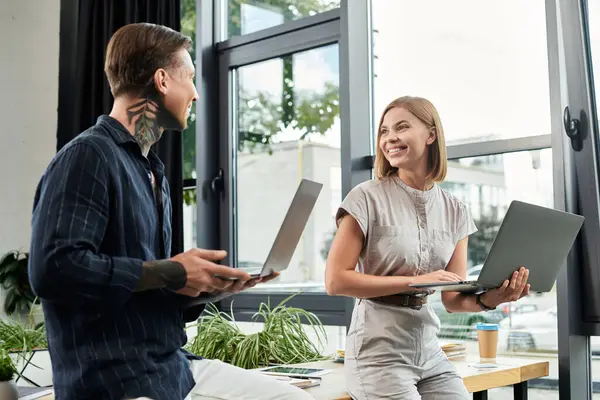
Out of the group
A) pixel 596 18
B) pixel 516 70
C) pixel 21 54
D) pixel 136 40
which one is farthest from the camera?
pixel 21 54

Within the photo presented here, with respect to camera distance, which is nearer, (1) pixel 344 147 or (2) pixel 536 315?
(2) pixel 536 315

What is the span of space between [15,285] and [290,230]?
379cm

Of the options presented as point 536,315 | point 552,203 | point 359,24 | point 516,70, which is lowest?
point 536,315

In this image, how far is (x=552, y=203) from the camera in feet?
10.6

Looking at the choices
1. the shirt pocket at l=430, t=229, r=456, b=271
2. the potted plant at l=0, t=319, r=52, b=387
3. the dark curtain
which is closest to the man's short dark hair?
the shirt pocket at l=430, t=229, r=456, b=271

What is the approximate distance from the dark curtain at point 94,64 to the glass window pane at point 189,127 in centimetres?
24

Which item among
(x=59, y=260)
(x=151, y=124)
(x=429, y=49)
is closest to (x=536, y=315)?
(x=429, y=49)

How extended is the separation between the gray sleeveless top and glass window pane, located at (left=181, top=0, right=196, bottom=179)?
2.65 metres

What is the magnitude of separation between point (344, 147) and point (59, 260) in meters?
2.55

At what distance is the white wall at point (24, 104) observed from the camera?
5.33 m

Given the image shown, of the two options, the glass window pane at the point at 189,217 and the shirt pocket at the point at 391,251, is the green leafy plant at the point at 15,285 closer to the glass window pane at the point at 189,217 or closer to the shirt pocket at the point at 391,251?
the glass window pane at the point at 189,217

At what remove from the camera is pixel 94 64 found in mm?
5117

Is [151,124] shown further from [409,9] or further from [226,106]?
[226,106]

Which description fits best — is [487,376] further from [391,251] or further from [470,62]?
[470,62]
